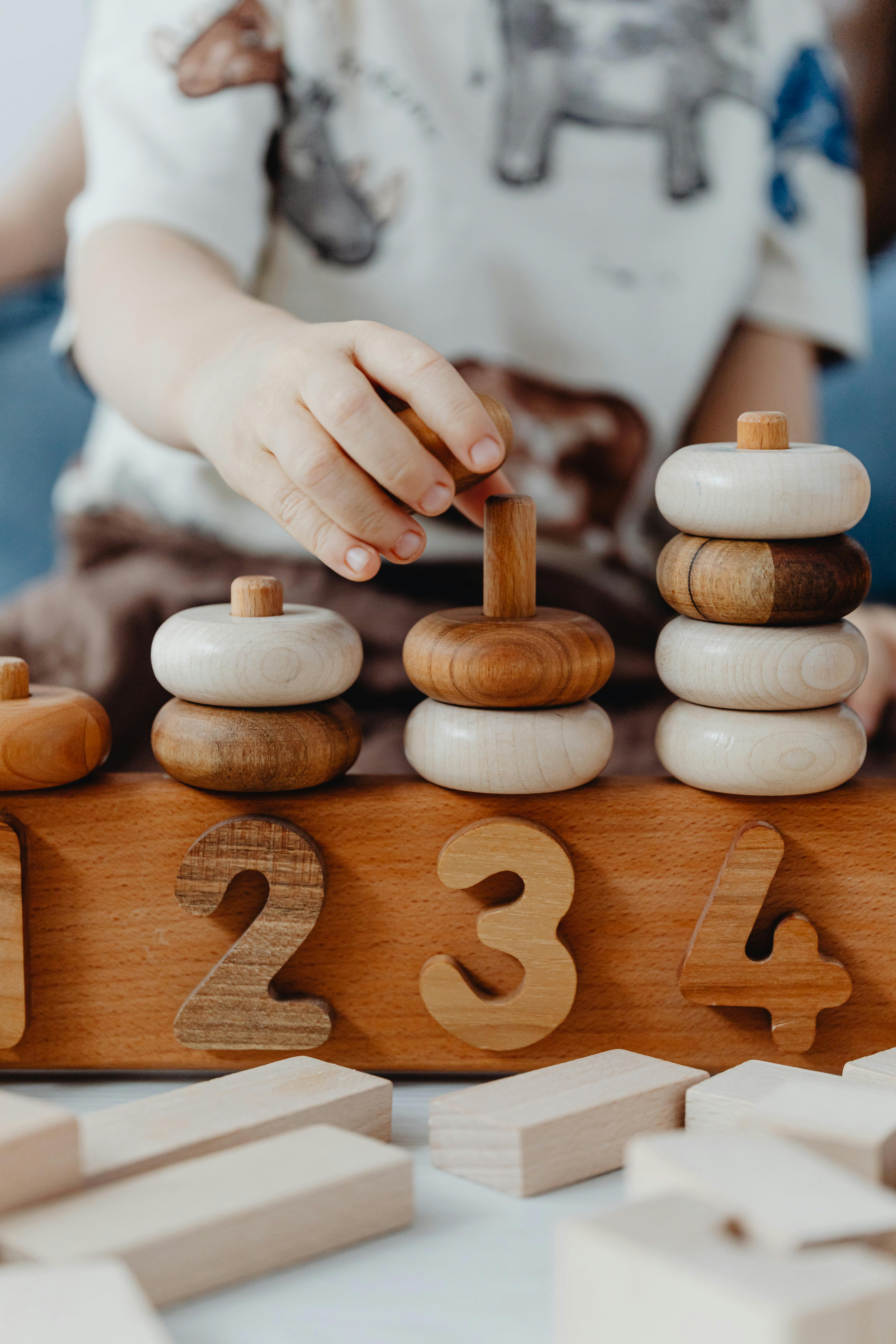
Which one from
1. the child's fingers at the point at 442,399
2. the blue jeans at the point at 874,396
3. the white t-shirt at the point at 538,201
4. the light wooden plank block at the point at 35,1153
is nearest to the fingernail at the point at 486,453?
the child's fingers at the point at 442,399

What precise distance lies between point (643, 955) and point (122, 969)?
6.5 inches

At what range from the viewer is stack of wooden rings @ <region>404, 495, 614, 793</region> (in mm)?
377

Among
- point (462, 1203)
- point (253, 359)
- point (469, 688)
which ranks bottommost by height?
point (462, 1203)

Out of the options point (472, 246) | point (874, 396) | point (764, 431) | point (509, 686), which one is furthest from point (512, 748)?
point (874, 396)

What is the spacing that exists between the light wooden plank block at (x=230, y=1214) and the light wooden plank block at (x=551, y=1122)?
27 mm

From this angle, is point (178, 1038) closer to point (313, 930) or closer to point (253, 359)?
point (313, 930)

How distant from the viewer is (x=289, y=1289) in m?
0.29

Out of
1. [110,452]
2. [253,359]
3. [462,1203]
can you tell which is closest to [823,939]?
[462,1203]

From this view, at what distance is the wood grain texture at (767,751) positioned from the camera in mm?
381

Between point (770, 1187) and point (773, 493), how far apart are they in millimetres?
197

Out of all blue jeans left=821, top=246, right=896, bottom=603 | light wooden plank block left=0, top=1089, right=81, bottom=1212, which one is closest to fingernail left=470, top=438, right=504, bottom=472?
light wooden plank block left=0, top=1089, right=81, bottom=1212

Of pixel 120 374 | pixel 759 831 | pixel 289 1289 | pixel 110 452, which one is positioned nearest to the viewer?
pixel 289 1289

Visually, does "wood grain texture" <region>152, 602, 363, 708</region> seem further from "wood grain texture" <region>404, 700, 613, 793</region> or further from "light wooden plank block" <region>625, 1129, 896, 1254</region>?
"light wooden plank block" <region>625, 1129, 896, 1254</region>

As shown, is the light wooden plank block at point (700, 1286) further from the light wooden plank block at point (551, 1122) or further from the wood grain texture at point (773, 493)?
the wood grain texture at point (773, 493)
